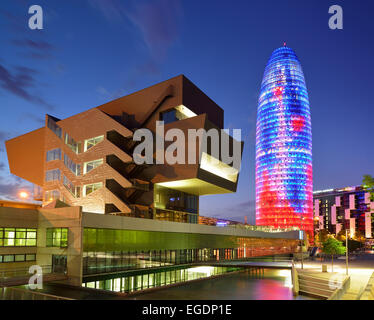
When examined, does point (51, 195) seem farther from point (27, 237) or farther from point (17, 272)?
point (17, 272)

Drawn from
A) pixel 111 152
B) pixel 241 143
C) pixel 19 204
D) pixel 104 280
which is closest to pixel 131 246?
pixel 104 280

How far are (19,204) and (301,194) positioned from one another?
135m

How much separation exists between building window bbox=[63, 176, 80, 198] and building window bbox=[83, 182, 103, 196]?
1360mm

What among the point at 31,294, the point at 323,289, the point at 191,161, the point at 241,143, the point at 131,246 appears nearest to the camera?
the point at 31,294

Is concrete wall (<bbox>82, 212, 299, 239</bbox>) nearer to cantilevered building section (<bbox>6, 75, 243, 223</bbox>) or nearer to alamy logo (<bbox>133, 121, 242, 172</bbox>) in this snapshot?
cantilevered building section (<bbox>6, 75, 243, 223</bbox>)

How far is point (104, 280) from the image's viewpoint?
36062 millimetres

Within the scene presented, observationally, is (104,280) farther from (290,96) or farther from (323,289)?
(290,96)

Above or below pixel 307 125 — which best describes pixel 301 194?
below

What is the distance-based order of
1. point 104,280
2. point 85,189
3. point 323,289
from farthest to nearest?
point 85,189
point 104,280
point 323,289

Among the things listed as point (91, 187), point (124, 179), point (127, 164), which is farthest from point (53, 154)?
point (124, 179)

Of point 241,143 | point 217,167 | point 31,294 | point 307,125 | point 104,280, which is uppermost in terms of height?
point 307,125

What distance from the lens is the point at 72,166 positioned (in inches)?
2173
